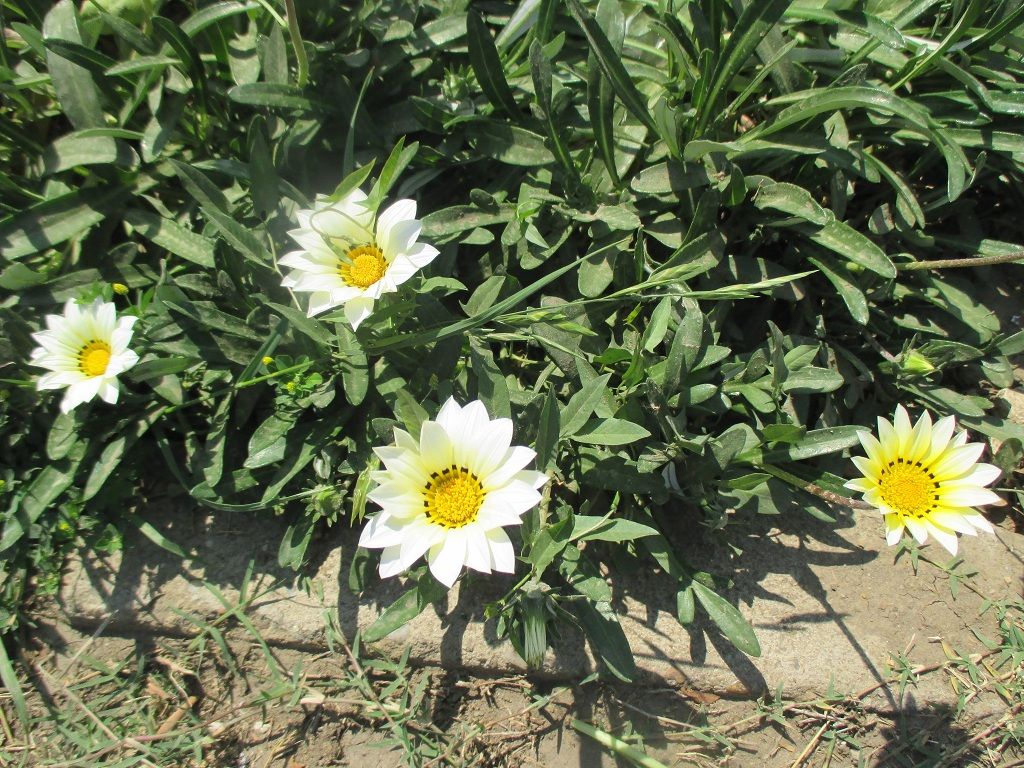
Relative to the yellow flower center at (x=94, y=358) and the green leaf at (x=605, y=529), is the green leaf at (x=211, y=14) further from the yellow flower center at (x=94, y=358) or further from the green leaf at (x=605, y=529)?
the green leaf at (x=605, y=529)

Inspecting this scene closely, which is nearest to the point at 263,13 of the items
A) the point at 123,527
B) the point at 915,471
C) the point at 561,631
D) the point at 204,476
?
the point at 204,476

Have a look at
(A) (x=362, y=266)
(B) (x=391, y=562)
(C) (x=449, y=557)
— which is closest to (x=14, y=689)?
(B) (x=391, y=562)

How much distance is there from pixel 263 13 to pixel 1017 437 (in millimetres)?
2373

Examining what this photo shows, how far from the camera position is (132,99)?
1.89 meters

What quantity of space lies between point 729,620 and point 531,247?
→ 3.51 ft

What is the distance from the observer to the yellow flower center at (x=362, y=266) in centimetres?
151

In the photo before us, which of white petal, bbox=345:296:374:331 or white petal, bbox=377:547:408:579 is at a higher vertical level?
white petal, bbox=345:296:374:331

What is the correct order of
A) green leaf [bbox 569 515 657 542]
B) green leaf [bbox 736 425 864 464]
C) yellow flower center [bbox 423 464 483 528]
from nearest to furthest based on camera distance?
yellow flower center [bbox 423 464 483 528], green leaf [bbox 569 515 657 542], green leaf [bbox 736 425 864 464]

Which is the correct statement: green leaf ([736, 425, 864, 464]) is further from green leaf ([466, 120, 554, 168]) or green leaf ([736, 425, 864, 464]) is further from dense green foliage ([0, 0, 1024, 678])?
green leaf ([466, 120, 554, 168])

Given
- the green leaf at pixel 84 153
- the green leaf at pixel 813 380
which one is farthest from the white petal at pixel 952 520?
the green leaf at pixel 84 153

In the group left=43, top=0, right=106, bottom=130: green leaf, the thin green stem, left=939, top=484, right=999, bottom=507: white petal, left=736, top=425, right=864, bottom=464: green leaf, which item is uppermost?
left=43, top=0, right=106, bottom=130: green leaf

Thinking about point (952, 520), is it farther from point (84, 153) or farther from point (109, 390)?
point (84, 153)

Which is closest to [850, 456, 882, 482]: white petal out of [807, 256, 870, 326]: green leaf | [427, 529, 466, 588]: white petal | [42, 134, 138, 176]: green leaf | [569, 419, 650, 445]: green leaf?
[807, 256, 870, 326]: green leaf

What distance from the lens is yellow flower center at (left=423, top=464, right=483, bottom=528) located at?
1.40m
